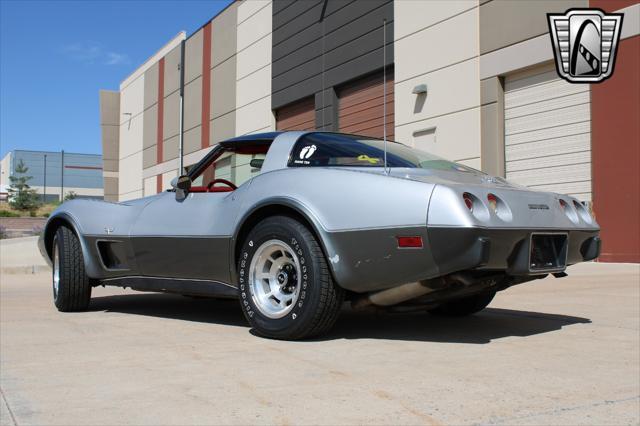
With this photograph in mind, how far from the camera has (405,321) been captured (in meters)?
4.32

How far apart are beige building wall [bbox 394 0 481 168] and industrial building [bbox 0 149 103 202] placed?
96.2 m

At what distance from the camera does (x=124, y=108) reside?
38.6 m

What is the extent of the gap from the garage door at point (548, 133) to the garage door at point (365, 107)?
13.0 ft

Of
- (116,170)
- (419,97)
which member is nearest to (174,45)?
(116,170)

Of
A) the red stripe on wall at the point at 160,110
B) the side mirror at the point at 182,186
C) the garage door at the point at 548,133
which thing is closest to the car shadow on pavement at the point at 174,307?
the side mirror at the point at 182,186

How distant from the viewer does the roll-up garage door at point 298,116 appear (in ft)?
65.9

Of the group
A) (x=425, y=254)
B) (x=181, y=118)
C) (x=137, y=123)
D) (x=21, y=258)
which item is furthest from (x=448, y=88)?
(x=137, y=123)

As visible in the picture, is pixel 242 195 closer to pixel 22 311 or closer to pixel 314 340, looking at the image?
pixel 314 340

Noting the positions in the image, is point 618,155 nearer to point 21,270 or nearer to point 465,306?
point 465,306

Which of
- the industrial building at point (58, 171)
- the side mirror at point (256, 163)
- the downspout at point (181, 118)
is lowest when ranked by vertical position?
the side mirror at point (256, 163)

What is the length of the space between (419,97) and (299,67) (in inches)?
252

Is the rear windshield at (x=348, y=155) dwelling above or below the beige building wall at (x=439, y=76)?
below

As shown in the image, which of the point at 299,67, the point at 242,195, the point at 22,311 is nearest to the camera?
the point at 242,195

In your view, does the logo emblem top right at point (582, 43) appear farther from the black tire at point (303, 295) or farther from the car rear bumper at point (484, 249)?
the black tire at point (303, 295)
